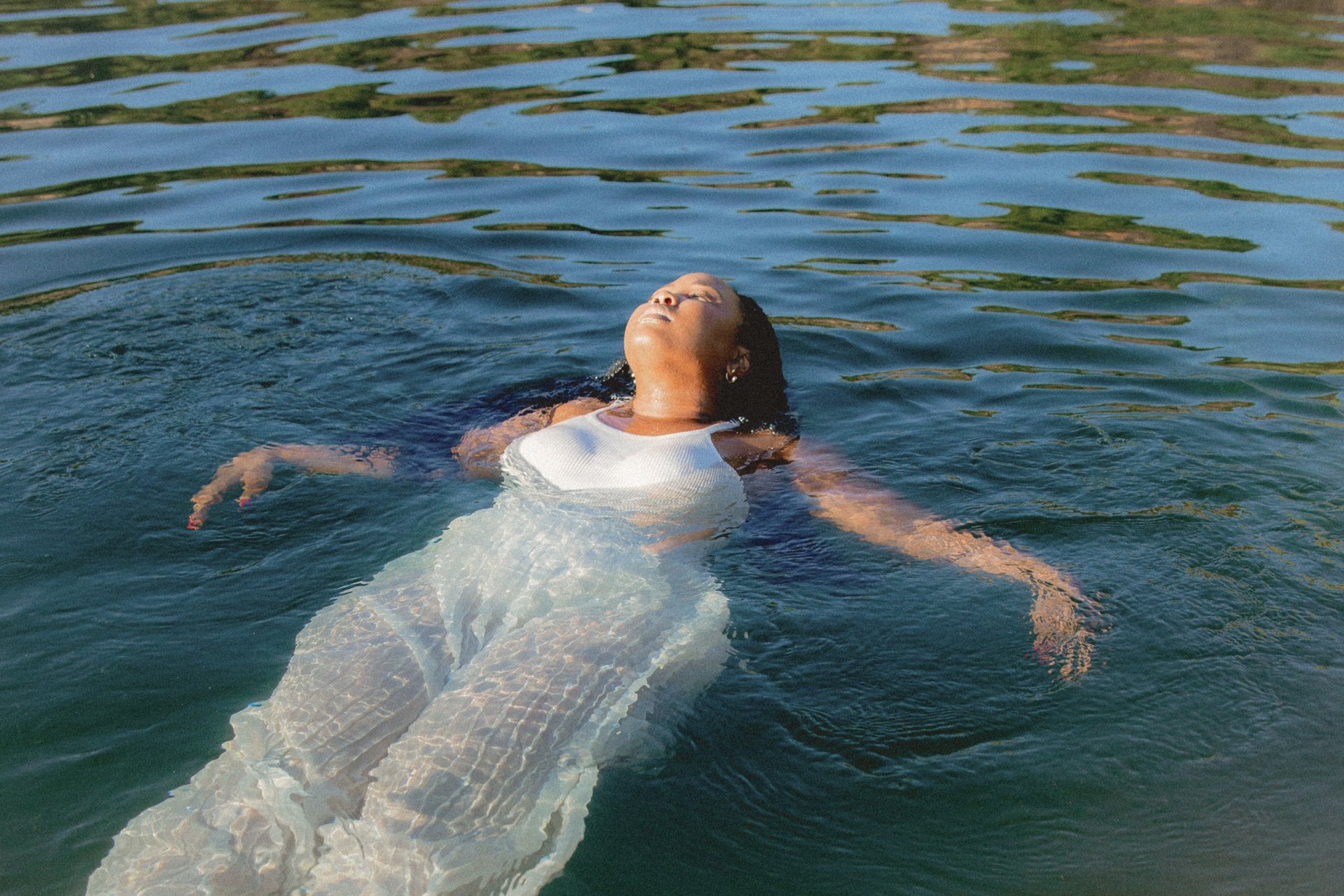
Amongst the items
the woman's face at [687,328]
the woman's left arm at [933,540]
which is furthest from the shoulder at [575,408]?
the woman's left arm at [933,540]

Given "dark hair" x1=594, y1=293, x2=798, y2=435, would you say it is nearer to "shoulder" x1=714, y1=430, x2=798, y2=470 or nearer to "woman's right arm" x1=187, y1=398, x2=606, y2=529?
"shoulder" x1=714, y1=430, x2=798, y2=470

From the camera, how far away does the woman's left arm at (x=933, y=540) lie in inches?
154

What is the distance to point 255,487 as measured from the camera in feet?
15.4

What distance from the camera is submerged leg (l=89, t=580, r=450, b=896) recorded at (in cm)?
291

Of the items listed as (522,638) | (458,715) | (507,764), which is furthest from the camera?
(522,638)

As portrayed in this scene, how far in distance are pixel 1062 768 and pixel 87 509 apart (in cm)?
366

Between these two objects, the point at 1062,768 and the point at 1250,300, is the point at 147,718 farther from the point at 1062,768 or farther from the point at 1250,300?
the point at 1250,300

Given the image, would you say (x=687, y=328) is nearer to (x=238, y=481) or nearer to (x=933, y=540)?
(x=933, y=540)

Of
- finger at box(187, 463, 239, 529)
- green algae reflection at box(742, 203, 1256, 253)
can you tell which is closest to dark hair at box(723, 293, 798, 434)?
finger at box(187, 463, 239, 529)

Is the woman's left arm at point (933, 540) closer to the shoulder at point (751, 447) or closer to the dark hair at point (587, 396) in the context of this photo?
the shoulder at point (751, 447)

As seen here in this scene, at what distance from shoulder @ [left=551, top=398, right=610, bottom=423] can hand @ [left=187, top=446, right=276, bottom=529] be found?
4.00 ft

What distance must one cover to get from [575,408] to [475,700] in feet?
7.17

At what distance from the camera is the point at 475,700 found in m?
3.40

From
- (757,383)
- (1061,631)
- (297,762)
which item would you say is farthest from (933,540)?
(297,762)
